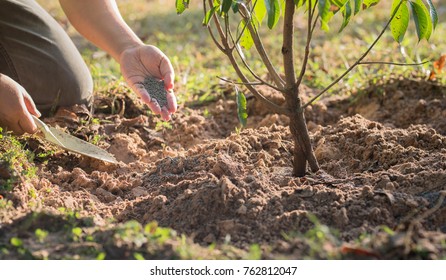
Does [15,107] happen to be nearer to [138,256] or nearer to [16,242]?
[16,242]

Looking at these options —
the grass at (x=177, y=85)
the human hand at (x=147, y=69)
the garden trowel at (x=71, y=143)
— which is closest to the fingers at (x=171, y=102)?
the human hand at (x=147, y=69)

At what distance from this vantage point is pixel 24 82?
10.9 ft

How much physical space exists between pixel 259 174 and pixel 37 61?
1.50 m

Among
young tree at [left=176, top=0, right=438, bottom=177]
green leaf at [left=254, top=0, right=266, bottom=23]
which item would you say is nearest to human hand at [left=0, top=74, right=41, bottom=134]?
young tree at [left=176, top=0, right=438, bottom=177]

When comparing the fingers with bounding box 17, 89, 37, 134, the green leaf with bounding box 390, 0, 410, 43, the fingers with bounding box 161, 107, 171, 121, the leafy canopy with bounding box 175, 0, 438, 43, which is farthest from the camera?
the fingers with bounding box 161, 107, 171, 121

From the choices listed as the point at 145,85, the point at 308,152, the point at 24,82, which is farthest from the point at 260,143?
the point at 24,82

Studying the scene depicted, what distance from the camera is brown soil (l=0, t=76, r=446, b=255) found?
214 cm

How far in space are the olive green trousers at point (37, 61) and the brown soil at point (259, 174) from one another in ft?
0.57

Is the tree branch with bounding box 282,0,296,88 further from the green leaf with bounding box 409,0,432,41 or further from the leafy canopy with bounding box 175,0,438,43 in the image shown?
the green leaf with bounding box 409,0,432,41

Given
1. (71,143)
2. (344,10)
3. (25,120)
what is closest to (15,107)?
(25,120)

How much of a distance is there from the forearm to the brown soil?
15.3 inches

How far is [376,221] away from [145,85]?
1.26 meters

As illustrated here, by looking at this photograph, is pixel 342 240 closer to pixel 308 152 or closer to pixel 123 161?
pixel 308 152
